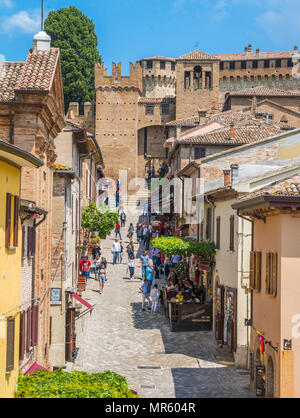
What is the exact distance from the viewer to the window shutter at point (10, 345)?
1351 cm

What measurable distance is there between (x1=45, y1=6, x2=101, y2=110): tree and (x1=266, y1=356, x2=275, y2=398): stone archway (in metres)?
69.1

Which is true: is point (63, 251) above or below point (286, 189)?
below

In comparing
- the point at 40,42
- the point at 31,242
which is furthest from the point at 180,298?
the point at 40,42

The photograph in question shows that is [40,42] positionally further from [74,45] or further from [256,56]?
[256,56]

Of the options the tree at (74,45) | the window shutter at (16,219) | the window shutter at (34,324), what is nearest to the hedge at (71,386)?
the window shutter at (16,219)

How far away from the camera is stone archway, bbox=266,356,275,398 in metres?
16.9

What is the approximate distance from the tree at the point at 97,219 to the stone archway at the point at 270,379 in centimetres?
2193

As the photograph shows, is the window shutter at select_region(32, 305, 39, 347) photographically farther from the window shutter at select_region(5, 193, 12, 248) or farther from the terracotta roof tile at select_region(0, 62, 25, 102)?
the terracotta roof tile at select_region(0, 62, 25, 102)

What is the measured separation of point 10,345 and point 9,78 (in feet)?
31.5

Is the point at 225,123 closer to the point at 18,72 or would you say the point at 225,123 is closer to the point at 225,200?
the point at 225,200

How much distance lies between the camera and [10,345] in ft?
45.0

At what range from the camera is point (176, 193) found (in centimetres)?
4491

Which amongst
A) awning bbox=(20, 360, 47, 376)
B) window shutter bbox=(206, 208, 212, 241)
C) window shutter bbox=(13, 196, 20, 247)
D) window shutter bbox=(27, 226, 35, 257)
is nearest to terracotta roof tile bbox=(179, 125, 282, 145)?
window shutter bbox=(206, 208, 212, 241)
